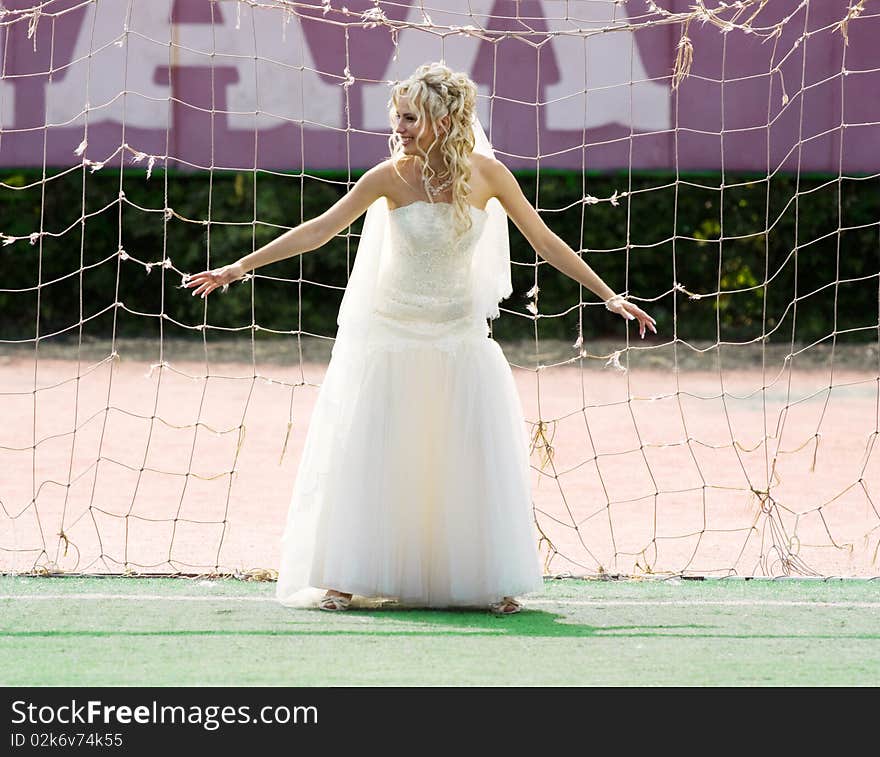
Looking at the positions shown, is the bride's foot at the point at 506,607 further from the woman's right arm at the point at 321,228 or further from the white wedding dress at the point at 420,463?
the woman's right arm at the point at 321,228

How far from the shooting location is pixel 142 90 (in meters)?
13.4

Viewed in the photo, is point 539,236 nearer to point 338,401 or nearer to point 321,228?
point 321,228

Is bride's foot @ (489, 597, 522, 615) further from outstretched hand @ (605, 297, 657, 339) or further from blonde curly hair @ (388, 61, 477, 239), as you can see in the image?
blonde curly hair @ (388, 61, 477, 239)

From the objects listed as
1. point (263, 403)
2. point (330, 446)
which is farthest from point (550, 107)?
point (330, 446)

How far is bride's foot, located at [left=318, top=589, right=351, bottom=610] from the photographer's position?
14.3 ft

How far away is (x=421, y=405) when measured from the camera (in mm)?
4422

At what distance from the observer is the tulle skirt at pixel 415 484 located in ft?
14.2

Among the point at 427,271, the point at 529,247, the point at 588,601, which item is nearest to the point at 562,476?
the point at 588,601

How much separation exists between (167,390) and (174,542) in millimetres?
4990

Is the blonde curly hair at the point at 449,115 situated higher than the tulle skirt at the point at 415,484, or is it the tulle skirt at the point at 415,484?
the blonde curly hair at the point at 449,115

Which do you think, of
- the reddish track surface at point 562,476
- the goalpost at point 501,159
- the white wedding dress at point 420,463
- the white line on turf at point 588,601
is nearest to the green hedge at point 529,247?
the goalpost at point 501,159

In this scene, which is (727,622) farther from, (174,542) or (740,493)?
(740,493)

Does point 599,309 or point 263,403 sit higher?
point 599,309

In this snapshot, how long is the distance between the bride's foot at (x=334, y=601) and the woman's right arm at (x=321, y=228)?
948mm
